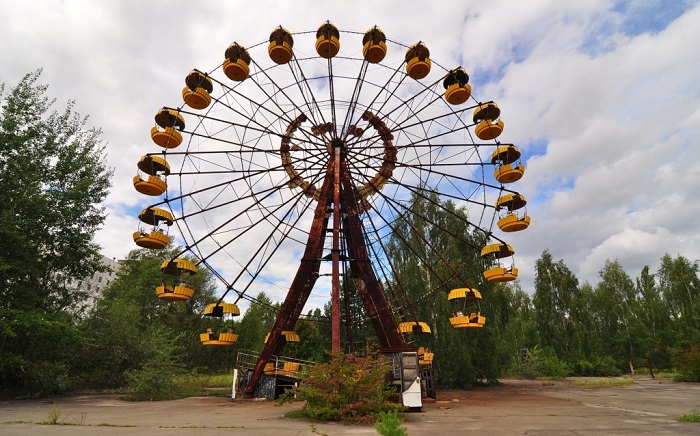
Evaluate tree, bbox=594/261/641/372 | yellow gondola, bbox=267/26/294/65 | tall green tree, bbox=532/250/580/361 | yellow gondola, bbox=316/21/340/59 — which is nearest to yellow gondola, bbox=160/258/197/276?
yellow gondola, bbox=267/26/294/65

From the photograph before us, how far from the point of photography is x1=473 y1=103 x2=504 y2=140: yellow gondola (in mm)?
18938

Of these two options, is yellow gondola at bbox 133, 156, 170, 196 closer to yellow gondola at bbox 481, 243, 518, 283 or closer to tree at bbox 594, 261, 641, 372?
yellow gondola at bbox 481, 243, 518, 283

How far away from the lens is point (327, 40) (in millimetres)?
18344

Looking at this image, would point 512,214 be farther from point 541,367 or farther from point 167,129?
point 541,367

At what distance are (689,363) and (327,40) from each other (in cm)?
3098

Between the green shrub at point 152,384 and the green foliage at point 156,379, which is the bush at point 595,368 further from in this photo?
the green shrub at point 152,384

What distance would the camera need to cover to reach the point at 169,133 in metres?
18.2

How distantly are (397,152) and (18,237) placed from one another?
711 inches

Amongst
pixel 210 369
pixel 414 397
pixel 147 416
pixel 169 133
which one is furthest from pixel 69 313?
pixel 210 369

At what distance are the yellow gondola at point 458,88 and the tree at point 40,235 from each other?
20451mm

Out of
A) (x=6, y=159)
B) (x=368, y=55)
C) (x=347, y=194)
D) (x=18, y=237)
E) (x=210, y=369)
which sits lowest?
(x=210, y=369)

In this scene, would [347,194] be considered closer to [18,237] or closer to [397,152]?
[397,152]

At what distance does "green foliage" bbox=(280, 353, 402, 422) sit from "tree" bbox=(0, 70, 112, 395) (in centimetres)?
1341

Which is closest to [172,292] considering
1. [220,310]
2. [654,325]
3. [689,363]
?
[220,310]
